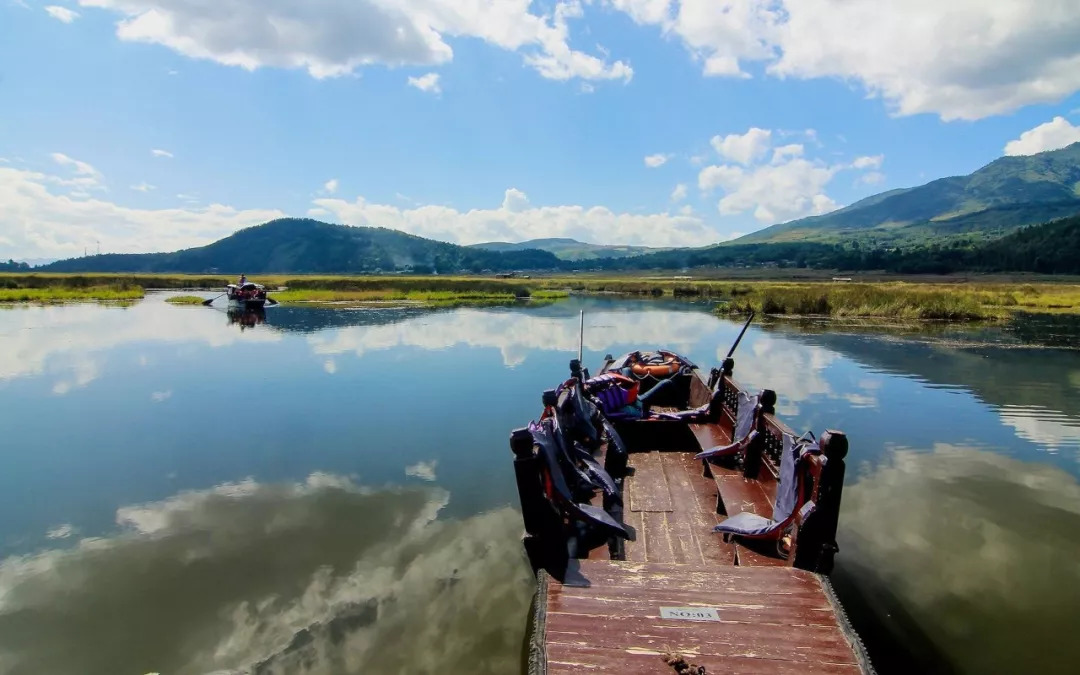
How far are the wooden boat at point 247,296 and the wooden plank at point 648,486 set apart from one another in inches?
2126

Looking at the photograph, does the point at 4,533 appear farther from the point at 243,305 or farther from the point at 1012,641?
the point at 243,305

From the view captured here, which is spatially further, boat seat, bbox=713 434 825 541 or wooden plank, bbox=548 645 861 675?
boat seat, bbox=713 434 825 541

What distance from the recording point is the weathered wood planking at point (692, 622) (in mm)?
4836

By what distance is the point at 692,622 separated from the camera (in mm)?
5273

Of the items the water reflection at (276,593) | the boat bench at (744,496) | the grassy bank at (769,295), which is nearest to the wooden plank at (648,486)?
the boat bench at (744,496)

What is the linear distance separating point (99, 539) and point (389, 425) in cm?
775

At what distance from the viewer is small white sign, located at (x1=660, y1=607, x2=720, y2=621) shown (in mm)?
5332

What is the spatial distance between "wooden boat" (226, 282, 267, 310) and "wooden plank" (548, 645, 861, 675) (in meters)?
59.3

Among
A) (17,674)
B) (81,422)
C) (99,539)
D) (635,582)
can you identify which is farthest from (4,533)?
(635,582)

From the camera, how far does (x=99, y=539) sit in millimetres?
10398

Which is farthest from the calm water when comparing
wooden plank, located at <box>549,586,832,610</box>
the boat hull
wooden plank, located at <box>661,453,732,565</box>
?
the boat hull

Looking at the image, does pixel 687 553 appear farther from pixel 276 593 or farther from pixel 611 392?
pixel 276 593

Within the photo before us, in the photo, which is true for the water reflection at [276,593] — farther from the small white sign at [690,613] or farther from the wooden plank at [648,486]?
the small white sign at [690,613]

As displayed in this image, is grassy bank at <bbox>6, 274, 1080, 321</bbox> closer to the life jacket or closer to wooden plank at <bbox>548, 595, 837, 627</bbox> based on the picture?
the life jacket
